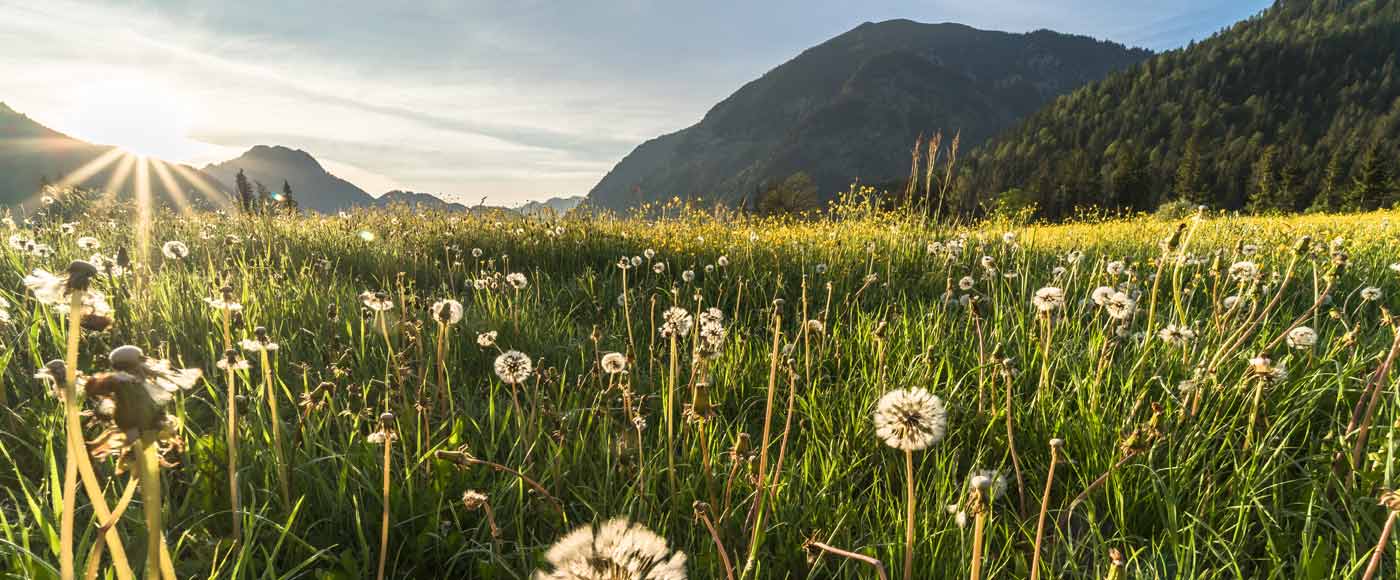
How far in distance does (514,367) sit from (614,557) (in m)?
1.39

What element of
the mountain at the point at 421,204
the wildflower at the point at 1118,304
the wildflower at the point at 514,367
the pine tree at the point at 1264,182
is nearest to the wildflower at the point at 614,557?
the wildflower at the point at 514,367

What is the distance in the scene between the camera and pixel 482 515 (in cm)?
190

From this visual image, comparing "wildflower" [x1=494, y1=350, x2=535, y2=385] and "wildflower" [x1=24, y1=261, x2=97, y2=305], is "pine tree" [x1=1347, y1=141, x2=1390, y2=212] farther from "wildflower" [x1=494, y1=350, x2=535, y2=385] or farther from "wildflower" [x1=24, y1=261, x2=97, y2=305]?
"wildflower" [x1=24, y1=261, x2=97, y2=305]

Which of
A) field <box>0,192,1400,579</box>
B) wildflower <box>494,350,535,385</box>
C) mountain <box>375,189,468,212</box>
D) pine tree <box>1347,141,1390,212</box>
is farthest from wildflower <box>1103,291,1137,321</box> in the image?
pine tree <box>1347,141,1390,212</box>

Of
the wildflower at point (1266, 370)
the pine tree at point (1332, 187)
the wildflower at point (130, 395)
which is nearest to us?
the wildflower at point (130, 395)

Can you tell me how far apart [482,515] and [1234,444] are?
8.49 ft

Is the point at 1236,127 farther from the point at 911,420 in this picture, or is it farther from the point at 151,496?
the point at 151,496

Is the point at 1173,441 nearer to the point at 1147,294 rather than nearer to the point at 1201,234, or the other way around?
the point at 1147,294

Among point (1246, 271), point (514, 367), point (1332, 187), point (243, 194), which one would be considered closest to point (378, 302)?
point (514, 367)

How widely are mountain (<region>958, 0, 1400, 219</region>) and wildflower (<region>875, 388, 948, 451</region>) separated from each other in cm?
8032

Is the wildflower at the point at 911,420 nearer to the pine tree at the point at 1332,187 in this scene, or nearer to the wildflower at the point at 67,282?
the wildflower at the point at 67,282

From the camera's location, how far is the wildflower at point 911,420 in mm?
1253

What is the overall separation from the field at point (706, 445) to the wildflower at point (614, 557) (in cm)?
1

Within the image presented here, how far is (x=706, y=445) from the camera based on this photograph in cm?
186
